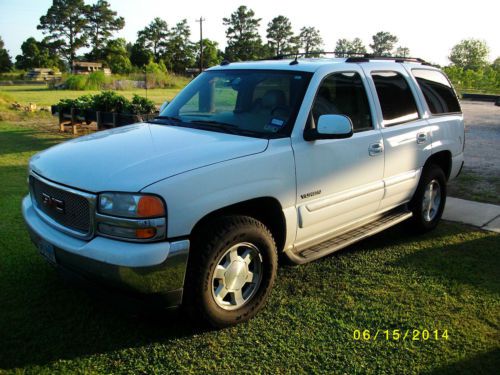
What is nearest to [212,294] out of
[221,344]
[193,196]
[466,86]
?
[221,344]

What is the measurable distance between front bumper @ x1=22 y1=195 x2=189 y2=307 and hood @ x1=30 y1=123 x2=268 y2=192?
14.0 inches

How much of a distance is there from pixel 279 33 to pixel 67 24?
45.7 meters

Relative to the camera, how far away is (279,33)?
349 ft

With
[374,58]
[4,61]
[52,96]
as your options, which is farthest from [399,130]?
[4,61]

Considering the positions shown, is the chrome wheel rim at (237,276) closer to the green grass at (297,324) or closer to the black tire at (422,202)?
the green grass at (297,324)

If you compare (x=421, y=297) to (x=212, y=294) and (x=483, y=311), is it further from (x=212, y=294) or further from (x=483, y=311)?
(x=212, y=294)

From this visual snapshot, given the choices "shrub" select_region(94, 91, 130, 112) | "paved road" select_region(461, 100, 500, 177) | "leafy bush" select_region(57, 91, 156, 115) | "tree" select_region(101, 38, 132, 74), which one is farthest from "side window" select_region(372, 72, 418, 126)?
"tree" select_region(101, 38, 132, 74)

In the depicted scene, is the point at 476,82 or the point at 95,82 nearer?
the point at 95,82

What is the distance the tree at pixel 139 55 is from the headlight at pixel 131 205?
81607 millimetres

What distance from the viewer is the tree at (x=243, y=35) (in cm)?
9525

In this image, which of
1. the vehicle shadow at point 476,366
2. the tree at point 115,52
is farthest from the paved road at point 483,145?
the tree at point 115,52

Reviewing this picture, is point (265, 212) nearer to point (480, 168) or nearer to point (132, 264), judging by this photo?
point (132, 264)

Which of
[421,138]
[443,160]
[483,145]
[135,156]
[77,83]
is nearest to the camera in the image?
[135,156]

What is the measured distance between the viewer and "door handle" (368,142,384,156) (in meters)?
4.16
